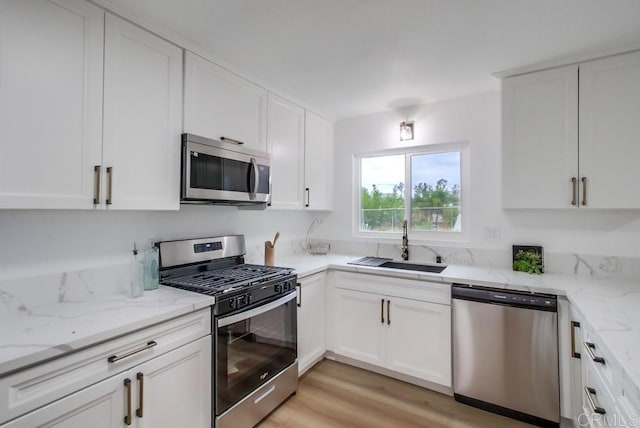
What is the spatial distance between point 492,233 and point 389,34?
184 centimetres

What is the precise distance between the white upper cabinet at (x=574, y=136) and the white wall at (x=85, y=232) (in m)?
2.29

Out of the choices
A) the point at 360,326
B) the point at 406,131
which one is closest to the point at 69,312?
the point at 360,326

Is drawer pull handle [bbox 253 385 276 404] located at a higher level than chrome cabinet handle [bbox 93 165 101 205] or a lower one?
lower

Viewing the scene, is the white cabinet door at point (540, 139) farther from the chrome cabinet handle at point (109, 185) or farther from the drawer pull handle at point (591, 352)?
the chrome cabinet handle at point (109, 185)

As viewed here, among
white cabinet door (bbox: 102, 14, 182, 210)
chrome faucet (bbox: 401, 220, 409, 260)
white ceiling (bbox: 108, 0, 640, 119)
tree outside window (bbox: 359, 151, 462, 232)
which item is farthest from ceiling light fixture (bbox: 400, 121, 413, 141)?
white cabinet door (bbox: 102, 14, 182, 210)

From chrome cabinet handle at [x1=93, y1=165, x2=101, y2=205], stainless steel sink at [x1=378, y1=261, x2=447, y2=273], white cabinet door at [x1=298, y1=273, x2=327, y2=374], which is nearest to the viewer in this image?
chrome cabinet handle at [x1=93, y1=165, x2=101, y2=205]

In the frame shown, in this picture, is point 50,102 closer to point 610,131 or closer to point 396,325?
point 396,325

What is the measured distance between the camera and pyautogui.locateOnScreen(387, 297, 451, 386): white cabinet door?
2.29m

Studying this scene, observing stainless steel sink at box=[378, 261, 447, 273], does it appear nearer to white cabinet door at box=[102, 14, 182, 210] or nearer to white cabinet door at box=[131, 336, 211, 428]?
white cabinet door at box=[131, 336, 211, 428]

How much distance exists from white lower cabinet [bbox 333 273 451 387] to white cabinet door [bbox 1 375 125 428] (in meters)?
1.78

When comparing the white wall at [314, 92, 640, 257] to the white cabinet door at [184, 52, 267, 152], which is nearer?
the white cabinet door at [184, 52, 267, 152]

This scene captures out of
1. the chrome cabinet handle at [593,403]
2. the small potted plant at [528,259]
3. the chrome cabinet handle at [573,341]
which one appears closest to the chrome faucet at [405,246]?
the small potted plant at [528,259]

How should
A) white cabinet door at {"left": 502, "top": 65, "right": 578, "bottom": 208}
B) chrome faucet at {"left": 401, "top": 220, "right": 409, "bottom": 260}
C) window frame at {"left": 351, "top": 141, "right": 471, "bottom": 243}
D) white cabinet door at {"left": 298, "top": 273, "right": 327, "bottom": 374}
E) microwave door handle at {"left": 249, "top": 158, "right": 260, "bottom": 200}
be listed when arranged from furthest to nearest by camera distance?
chrome faucet at {"left": 401, "top": 220, "right": 409, "bottom": 260}, window frame at {"left": 351, "top": 141, "right": 471, "bottom": 243}, white cabinet door at {"left": 298, "top": 273, "right": 327, "bottom": 374}, microwave door handle at {"left": 249, "top": 158, "right": 260, "bottom": 200}, white cabinet door at {"left": 502, "top": 65, "right": 578, "bottom": 208}

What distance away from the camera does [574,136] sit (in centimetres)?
208
